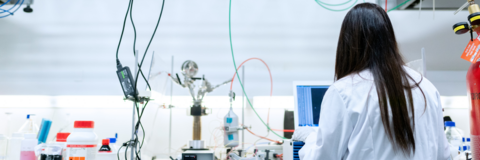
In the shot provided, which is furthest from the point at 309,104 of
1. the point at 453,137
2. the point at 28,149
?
the point at 28,149

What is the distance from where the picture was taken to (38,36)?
8.09ft

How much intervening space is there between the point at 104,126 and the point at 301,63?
1.61 m

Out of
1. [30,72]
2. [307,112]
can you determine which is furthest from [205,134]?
[30,72]

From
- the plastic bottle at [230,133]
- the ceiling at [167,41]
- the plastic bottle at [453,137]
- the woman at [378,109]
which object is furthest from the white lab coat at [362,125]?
the ceiling at [167,41]

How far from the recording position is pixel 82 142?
3.68 ft

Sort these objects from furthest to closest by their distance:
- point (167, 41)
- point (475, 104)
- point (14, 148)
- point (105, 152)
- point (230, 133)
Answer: point (167, 41), point (230, 133), point (14, 148), point (105, 152), point (475, 104)

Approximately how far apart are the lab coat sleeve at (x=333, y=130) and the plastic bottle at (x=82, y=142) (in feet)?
2.68

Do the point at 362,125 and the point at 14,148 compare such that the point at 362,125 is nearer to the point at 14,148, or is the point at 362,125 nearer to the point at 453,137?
the point at 453,137

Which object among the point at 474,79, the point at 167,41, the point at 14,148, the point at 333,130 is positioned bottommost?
the point at 14,148

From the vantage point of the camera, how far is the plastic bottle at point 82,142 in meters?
1.08

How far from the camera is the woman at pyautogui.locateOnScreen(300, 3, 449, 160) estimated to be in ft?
2.35

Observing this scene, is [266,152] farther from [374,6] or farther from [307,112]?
[374,6]

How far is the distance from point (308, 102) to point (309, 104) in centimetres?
1

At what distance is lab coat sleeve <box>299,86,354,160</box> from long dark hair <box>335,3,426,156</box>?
0.29 ft
